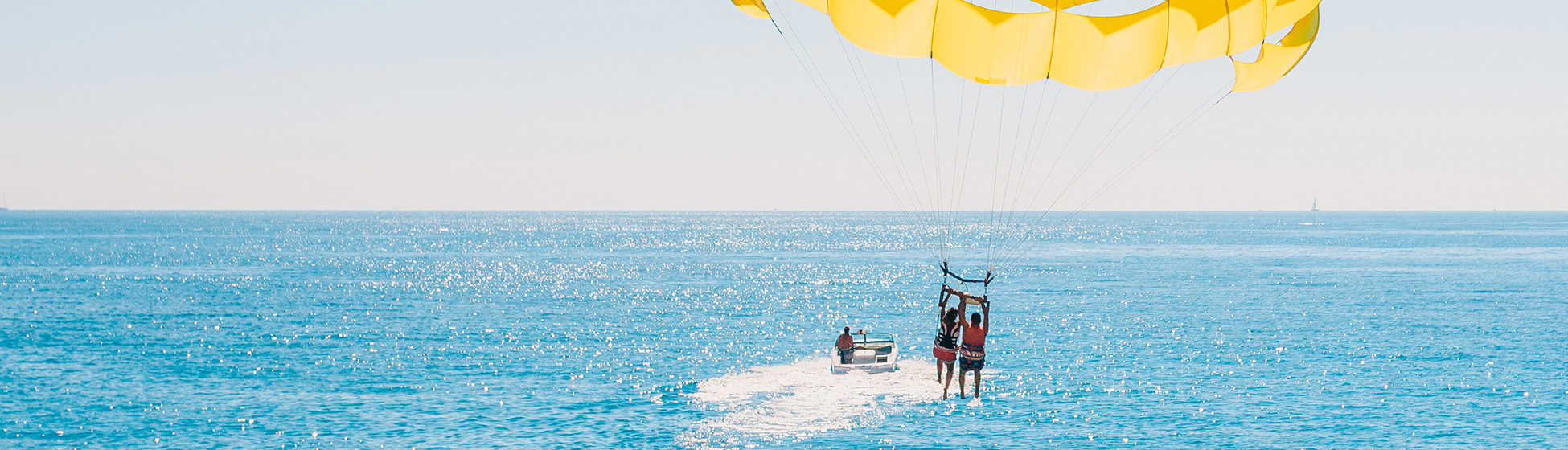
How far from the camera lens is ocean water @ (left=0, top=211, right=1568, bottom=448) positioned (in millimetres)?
36094

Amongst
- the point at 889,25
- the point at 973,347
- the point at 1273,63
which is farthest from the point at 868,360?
the point at 889,25

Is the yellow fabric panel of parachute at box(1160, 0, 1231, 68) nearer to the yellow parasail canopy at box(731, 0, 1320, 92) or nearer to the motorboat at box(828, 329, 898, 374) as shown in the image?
the yellow parasail canopy at box(731, 0, 1320, 92)

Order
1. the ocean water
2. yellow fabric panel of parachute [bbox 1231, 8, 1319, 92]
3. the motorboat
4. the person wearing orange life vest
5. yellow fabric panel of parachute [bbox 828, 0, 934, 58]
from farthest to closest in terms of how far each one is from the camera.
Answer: the motorboat < the ocean water < the person wearing orange life vest < yellow fabric panel of parachute [bbox 1231, 8, 1319, 92] < yellow fabric panel of parachute [bbox 828, 0, 934, 58]

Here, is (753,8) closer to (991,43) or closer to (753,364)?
(991,43)

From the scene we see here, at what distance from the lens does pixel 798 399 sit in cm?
4022

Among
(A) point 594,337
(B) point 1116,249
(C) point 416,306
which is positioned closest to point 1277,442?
(A) point 594,337

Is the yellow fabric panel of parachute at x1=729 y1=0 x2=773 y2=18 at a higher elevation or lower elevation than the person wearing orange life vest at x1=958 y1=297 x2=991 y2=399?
higher

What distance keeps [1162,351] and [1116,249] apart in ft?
406

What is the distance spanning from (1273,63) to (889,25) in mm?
5874

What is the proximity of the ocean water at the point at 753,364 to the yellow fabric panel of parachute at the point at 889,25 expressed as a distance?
2109 cm

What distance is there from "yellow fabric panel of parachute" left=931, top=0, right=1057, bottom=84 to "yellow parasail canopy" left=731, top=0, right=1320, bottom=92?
11mm

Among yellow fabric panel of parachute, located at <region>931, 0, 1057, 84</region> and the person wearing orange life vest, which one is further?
the person wearing orange life vest

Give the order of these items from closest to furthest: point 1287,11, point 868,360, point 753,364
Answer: point 1287,11
point 868,360
point 753,364

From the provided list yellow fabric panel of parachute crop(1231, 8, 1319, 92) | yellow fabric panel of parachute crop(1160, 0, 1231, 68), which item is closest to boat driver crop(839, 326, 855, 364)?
yellow fabric panel of parachute crop(1231, 8, 1319, 92)
